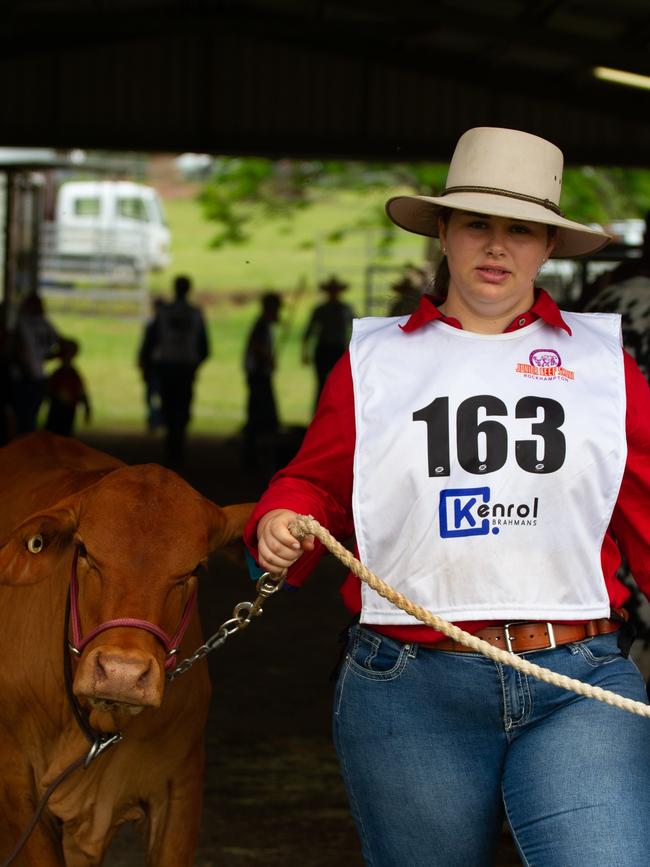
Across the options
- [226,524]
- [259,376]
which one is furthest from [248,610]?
[259,376]

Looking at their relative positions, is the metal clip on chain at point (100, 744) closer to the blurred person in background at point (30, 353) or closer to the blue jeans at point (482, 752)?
the blue jeans at point (482, 752)

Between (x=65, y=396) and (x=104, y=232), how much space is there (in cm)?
2155

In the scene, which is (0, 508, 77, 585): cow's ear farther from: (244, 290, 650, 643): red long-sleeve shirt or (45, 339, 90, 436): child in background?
(45, 339, 90, 436): child in background

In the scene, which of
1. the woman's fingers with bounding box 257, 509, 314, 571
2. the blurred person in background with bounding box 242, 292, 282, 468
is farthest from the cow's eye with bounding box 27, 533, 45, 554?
the blurred person in background with bounding box 242, 292, 282, 468

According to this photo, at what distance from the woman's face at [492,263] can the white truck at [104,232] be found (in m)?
30.6

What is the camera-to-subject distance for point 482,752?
110 inches

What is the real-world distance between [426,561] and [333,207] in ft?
139

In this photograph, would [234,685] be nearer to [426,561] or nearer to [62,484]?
[62,484]

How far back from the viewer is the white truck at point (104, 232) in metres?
33.1

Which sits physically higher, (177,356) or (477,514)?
(477,514)

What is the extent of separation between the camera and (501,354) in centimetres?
290

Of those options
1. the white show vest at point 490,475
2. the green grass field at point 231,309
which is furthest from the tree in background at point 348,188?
the white show vest at point 490,475

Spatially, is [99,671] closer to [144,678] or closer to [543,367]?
[144,678]

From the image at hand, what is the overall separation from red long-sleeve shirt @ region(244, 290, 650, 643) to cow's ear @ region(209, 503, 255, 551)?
0.47 meters
